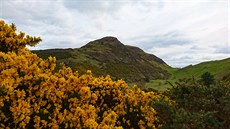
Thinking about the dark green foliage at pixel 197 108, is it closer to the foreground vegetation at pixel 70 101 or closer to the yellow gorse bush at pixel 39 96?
the foreground vegetation at pixel 70 101

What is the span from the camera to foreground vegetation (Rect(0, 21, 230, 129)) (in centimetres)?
684

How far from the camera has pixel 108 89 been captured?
10.6 m

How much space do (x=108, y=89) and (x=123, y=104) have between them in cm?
78

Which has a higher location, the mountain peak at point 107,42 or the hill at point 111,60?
the mountain peak at point 107,42

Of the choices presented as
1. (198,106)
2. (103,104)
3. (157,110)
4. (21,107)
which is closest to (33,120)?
(21,107)

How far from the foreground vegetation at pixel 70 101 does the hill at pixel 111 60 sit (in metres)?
55.2

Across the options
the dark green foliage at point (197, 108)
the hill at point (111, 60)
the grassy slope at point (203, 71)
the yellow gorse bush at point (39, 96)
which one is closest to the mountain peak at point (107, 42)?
the hill at point (111, 60)

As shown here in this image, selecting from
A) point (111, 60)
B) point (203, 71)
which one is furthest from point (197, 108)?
point (203, 71)

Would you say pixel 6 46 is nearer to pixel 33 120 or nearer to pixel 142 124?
pixel 33 120

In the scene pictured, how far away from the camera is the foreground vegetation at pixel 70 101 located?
6842mm

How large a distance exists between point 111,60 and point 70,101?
3808 inches

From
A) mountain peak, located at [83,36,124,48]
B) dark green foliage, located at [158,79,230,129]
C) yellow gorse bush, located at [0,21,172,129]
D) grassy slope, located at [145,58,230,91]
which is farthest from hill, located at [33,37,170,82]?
yellow gorse bush, located at [0,21,172,129]

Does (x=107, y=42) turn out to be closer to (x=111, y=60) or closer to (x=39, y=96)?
(x=111, y=60)

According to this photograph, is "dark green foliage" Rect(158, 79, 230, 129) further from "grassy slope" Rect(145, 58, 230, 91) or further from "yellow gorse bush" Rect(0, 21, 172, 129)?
"grassy slope" Rect(145, 58, 230, 91)
